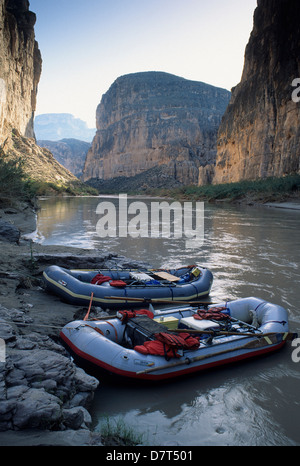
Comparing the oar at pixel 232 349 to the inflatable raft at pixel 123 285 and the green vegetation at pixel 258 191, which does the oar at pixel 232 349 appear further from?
the green vegetation at pixel 258 191

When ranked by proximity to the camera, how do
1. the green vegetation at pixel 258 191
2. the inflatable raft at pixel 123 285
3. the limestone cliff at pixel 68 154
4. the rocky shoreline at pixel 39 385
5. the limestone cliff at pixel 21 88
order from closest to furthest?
the rocky shoreline at pixel 39 385
the inflatable raft at pixel 123 285
the green vegetation at pixel 258 191
the limestone cliff at pixel 21 88
the limestone cliff at pixel 68 154

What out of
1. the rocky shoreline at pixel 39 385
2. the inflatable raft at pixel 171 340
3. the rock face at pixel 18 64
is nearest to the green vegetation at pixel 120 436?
the rocky shoreline at pixel 39 385

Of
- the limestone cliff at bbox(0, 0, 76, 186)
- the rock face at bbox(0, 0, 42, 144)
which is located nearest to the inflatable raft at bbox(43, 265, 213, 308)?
the rock face at bbox(0, 0, 42, 144)

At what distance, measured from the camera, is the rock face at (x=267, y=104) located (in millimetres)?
31312

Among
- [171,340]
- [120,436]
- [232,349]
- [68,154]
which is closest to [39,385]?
[120,436]

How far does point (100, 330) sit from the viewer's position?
4027 mm

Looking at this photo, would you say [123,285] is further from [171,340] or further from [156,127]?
[156,127]

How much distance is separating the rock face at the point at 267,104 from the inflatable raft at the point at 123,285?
2725 cm

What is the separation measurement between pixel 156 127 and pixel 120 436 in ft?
335

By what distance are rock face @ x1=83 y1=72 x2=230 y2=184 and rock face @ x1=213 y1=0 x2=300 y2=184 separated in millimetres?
39299

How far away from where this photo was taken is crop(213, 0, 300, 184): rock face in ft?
103

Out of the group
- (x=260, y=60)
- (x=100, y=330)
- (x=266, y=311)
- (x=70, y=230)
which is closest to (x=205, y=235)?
(x=70, y=230)
